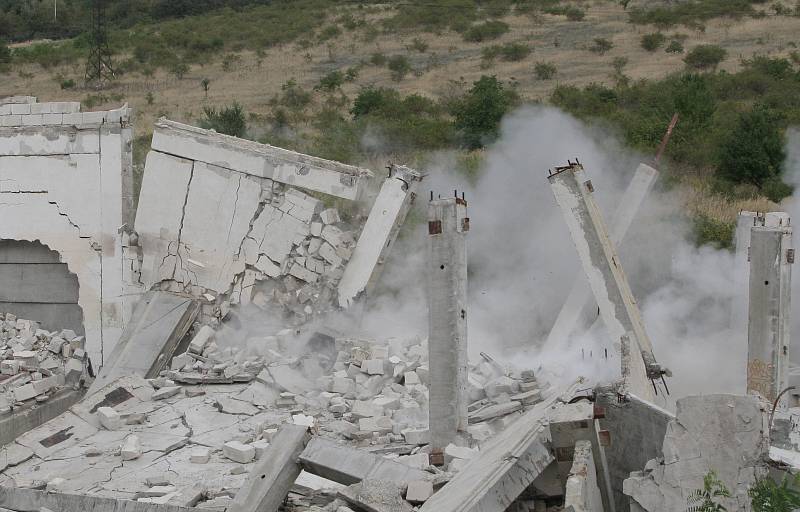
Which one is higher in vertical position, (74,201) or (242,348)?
(74,201)

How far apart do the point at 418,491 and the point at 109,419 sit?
393cm

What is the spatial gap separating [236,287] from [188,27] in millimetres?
24507

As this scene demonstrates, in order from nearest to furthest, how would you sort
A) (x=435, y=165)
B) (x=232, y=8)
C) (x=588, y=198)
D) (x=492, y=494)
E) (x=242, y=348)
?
(x=492, y=494)
(x=588, y=198)
(x=242, y=348)
(x=435, y=165)
(x=232, y=8)

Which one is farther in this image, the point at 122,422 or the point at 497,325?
the point at 497,325

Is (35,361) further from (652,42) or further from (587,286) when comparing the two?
(652,42)

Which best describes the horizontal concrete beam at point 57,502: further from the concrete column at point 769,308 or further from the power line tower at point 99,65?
the power line tower at point 99,65

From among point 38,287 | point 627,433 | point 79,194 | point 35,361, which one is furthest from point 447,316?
point 38,287

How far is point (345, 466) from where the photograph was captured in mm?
6191

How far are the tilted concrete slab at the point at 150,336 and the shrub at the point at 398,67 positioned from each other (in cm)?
1587

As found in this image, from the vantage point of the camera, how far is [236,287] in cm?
1073

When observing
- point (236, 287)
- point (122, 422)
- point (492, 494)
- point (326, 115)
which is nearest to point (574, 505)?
point (492, 494)

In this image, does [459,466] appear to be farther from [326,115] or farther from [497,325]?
[326,115]

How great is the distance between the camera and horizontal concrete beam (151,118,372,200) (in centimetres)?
1038

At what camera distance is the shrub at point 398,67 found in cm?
2585
